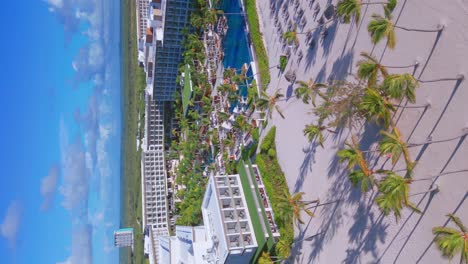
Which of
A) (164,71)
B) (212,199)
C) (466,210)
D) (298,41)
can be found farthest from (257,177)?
(164,71)

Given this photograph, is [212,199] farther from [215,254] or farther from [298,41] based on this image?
[298,41]

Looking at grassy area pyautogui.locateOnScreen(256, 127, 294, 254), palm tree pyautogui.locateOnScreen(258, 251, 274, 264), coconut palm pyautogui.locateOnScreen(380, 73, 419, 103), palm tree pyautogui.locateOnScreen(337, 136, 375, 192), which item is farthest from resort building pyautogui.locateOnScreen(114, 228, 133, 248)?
coconut palm pyautogui.locateOnScreen(380, 73, 419, 103)

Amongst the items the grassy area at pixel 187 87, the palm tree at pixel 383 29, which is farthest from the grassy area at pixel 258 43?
the palm tree at pixel 383 29

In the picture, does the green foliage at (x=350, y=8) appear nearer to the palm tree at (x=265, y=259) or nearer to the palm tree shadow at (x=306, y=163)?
the palm tree shadow at (x=306, y=163)

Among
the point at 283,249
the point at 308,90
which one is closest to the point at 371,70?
the point at 308,90

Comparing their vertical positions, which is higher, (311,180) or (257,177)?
(257,177)

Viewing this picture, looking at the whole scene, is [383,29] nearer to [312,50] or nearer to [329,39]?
[329,39]
